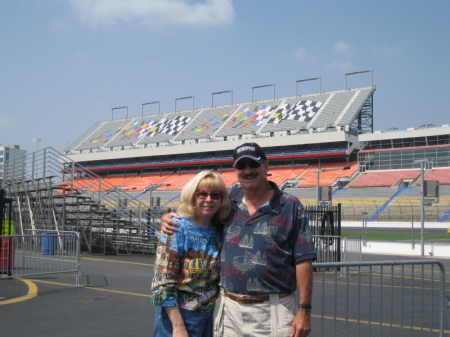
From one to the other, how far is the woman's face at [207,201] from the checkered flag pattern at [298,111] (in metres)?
55.0

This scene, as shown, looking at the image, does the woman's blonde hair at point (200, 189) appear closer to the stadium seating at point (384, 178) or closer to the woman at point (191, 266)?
the woman at point (191, 266)

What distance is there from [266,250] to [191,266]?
1.48 feet

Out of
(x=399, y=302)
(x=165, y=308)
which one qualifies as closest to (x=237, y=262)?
(x=165, y=308)

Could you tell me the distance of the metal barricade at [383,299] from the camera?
415 cm

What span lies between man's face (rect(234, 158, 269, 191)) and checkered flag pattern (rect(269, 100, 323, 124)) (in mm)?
54855

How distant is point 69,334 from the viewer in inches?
240

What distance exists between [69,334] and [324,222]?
376 inches

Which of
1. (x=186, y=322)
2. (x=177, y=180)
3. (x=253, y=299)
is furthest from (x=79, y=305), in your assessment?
(x=177, y=180)

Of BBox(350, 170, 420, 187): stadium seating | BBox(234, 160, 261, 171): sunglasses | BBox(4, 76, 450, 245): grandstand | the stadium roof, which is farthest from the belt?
the stadium roof

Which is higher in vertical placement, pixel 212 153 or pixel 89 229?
pixel 212 153

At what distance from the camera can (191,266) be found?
9.36 ft

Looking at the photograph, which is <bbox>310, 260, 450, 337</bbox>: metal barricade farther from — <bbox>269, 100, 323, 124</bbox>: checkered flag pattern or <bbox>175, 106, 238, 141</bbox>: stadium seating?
<bbox>175, 106, 238, 141</bbox>: stadium seating

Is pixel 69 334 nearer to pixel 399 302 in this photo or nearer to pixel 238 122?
pixel 399 302

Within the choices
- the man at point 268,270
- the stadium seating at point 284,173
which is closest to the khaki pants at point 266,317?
the man at point 268,270
